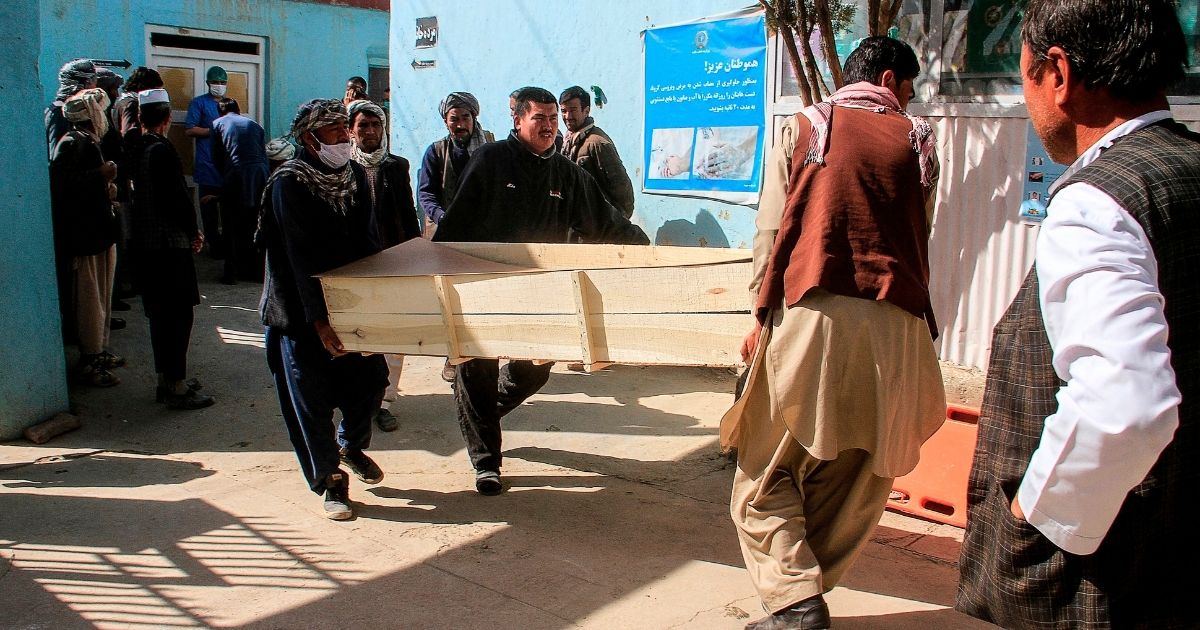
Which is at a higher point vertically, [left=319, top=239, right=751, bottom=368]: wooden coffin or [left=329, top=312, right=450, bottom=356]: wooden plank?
[left=319, top=239, right=751, bottom=368]: wooden coffin

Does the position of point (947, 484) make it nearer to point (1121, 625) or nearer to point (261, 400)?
point (1121, 625)

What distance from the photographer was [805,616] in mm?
2889

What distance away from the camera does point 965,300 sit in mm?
5316

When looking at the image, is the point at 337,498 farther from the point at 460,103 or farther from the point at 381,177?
the point at 460,103

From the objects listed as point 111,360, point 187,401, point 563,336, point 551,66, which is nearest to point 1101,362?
point 563,336

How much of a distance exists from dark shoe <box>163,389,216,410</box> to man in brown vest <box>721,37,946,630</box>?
12.6ft

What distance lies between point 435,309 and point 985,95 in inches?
124

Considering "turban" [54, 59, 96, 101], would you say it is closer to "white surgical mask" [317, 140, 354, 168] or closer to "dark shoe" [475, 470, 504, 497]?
"white surgical mask" [317, 140, 354, 168]

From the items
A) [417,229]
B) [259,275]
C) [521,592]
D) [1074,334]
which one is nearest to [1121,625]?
[1074,334]

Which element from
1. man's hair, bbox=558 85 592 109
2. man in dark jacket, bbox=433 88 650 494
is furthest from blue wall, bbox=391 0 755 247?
man in dark jacket, bbox=433 88 650 494

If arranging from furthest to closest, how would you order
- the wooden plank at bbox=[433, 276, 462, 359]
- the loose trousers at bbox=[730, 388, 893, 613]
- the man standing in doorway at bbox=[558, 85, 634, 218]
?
the man standing in doorway at bbox=[558, 85, 634, 218] < the wooden plank at bbox=[433, 276, 462, 359] < the loose trousers at bbox=[730, 388, 893, 613]

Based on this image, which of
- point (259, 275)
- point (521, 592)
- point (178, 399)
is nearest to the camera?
point (521, 592)

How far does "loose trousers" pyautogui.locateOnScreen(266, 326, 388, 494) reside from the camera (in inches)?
160

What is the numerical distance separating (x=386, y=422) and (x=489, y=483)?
49.5 inches
